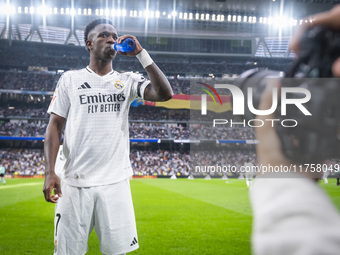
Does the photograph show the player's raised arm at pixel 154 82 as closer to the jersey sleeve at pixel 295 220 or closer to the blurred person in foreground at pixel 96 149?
the blurred person in foreground at pixel 96 149

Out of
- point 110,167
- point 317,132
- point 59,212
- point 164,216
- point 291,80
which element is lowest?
point 164,216

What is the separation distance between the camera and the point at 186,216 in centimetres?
984

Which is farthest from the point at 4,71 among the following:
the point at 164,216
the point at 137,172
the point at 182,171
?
the point at 164,216

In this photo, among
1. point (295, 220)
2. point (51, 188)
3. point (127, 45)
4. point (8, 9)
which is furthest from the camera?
point (8, 9)

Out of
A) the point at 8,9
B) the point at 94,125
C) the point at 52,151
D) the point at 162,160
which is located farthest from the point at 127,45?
the point at 8,9

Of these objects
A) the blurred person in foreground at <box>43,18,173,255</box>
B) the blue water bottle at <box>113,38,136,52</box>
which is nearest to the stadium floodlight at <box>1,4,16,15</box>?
the blurred person in foreground at <box>43,18,173,255</box>

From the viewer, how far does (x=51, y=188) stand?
2.74 m

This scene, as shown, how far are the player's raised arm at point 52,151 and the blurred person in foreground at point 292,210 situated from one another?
2292mm

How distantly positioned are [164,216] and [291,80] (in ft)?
31.0

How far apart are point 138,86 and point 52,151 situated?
912 millimetres

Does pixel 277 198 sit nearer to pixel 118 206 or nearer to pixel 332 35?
pixel 332 35

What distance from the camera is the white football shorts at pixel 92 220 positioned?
108 inches

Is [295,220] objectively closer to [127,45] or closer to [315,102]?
[315,102]

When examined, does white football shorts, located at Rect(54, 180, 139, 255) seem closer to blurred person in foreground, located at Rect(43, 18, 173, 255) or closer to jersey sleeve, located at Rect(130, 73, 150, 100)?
blurred person in foreground, located at Rect(43, 18, 173, 255)
